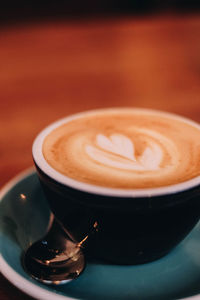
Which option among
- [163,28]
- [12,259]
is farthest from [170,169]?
[163,28]

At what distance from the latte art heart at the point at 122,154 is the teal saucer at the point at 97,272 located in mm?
170

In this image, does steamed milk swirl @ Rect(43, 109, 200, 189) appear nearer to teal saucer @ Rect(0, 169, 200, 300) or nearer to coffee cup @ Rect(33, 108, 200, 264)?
coffee cup @ Rect(33, 108, 200, 264)

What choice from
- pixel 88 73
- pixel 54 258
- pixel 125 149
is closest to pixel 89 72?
pixel 88 73

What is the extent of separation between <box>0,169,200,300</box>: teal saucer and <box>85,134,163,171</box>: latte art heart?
0.56ft

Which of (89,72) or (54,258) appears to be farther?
(89,72)

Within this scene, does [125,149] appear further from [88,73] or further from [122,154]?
[88,73]

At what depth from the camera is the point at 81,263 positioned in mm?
639

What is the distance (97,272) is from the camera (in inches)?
24.5

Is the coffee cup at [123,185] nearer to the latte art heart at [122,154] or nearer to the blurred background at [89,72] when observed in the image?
the latte art heart at [122,154]

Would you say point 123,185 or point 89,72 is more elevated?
point 123,185

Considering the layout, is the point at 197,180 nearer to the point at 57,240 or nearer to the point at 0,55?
the point at 57,240

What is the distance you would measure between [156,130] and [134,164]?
15 cm

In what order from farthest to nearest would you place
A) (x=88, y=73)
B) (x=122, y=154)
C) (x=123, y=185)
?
1. (x=88, y=73)
2. (x=122, y=154)
3. (x=123, y=185)

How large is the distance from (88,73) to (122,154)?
942 mm
